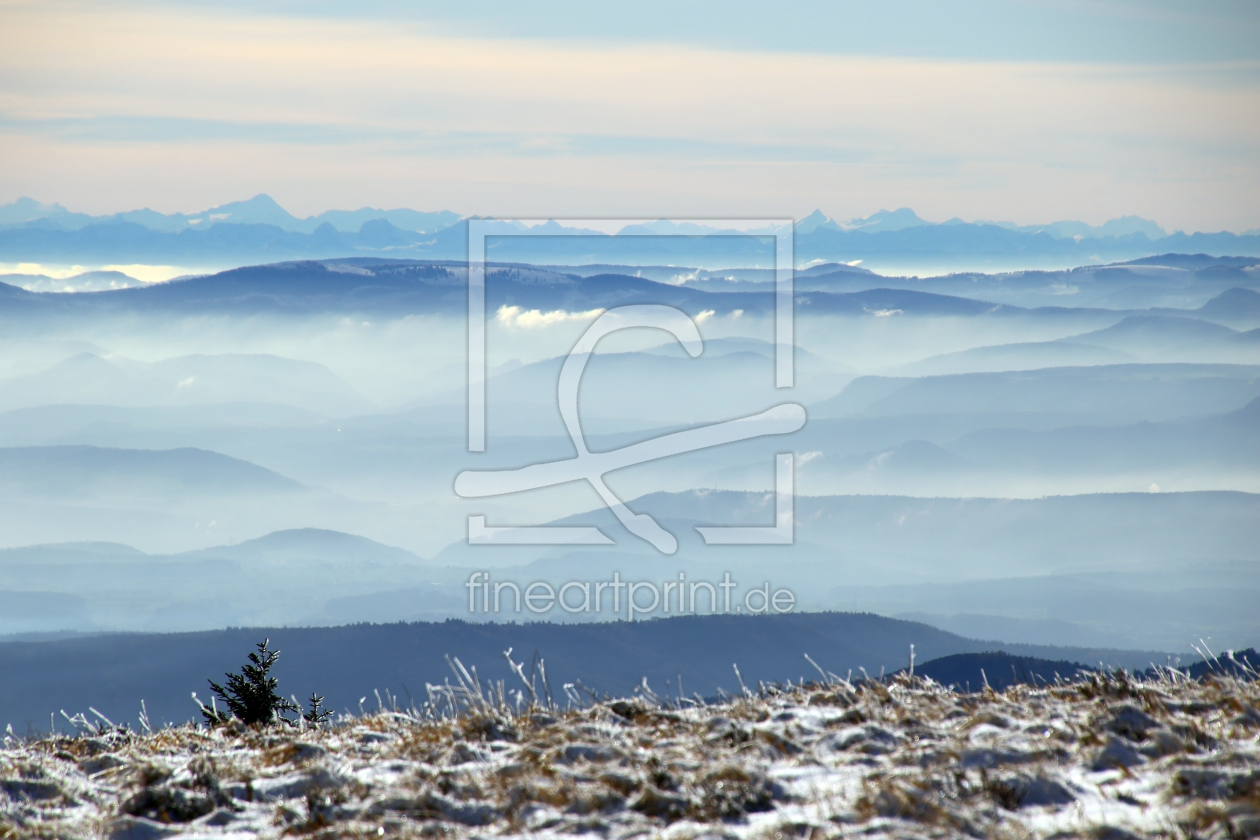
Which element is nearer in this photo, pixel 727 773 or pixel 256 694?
pixel 727 773

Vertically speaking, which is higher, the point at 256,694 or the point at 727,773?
the point at 727,773

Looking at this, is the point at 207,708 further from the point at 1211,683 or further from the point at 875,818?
the point at 1211,683

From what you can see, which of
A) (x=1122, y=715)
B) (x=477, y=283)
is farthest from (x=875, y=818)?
(x=477, y=283)

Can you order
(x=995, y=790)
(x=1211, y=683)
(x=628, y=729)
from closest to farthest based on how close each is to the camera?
1. (x=995, y=790)
2. (x=628, y=729)
3. (x=1211, y=683)

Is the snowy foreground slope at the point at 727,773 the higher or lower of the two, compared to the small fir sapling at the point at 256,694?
higher

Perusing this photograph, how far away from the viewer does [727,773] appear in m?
6.24

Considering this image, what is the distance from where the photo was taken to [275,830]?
6.31 m

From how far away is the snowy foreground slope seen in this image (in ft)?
18.7

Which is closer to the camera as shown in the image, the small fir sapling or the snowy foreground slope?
the snowy foreground slope

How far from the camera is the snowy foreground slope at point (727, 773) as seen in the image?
5.69 m

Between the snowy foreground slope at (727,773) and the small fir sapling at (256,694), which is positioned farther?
the small fir sapling at (256,694)

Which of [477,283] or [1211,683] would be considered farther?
[477,283]

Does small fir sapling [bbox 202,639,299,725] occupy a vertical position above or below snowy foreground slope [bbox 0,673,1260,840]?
below

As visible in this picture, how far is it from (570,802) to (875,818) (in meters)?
1.79
